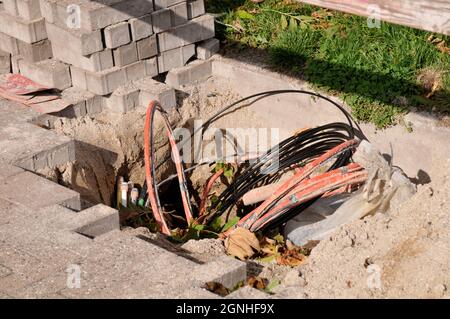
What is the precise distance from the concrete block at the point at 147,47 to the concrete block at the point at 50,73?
24.6 inches

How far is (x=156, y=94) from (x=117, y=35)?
571 millimetres

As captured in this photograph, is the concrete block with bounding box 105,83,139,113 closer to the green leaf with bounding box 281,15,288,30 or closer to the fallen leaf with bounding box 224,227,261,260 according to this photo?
the green leaf with bounding box 281,15,288,30

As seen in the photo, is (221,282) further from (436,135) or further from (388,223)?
(436,135)

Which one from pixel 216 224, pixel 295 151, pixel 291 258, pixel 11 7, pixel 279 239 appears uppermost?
pixel 11 7

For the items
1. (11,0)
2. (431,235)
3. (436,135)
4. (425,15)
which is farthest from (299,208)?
(11,0)

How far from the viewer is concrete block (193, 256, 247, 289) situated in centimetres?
587

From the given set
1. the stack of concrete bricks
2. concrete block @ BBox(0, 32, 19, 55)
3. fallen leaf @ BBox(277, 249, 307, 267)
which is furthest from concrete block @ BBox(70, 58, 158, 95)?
fallen leaf @ BBox(277, 249, 307, 267)

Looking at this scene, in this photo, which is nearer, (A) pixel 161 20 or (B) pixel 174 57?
(A) pixel 161 20

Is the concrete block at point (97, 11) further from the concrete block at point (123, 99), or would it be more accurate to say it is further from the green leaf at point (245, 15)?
the green leaf at point (245, 15)

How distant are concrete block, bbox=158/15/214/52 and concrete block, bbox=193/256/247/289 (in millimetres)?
3109

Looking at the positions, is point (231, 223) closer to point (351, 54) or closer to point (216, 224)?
point (216, 224)

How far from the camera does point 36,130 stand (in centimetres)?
792

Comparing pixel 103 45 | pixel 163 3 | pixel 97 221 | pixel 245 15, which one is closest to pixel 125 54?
pixel 103 45

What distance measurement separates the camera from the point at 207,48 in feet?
29.4
